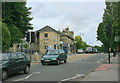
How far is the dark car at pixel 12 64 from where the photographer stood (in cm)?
1102

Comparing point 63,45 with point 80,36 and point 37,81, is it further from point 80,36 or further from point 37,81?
point 37,81

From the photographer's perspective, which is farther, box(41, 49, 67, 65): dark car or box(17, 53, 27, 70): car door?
box(41, 49, 67, 65): dark car

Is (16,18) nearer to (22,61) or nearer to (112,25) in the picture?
(112,25)

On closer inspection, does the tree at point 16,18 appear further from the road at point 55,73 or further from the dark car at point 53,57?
the road at point 55,73

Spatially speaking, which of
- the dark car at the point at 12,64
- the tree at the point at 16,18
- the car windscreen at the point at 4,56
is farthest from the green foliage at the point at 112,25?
the tree at the point at 16,18

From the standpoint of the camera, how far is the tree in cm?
3453

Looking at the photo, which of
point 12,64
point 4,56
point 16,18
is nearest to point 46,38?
point 16,18

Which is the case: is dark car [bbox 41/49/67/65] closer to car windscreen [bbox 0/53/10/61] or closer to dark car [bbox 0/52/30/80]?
dark car [bbox 0/52/30/80]

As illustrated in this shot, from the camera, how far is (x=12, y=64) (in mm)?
11812

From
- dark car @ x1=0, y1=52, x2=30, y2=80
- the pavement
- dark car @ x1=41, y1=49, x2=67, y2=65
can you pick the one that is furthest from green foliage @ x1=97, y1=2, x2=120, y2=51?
dark car @ x1=0, y1=52, x2=30, y2=80

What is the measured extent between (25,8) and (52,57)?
21.9 meters

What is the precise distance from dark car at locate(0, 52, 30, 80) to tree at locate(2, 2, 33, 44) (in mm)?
20507

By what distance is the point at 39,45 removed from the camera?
6869 centimetres

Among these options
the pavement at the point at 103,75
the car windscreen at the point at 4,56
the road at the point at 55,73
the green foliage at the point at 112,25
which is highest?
the green foliage at the point at 112,25
